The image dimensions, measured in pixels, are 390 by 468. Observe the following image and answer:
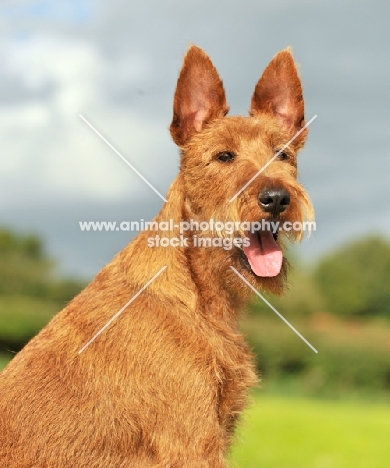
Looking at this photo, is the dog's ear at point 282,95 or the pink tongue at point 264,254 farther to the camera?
the dog's ear at point 282,95

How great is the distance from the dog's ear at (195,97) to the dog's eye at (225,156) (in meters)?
0.33

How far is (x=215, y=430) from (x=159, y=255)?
50.6 inches

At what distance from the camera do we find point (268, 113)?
5.97 m

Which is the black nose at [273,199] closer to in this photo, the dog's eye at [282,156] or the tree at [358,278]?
the dog's eye at [282,156]

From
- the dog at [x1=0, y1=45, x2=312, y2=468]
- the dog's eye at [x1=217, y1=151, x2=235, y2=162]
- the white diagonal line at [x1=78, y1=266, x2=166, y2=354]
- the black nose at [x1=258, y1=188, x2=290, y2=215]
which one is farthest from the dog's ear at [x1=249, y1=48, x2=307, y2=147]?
the white diagonal line at [x1=78, y1=266, x2=166, y2=354]

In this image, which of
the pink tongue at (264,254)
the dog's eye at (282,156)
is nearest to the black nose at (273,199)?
the pink tongue at (264,254)

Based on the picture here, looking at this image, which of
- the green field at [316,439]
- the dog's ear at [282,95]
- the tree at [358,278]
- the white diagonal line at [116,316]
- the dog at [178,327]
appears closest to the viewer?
the dog at [178,327]

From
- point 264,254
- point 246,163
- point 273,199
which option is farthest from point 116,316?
point 246,163

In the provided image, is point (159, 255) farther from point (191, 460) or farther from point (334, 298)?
point (334, 298)

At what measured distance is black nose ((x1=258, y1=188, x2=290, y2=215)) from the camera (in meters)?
5.01

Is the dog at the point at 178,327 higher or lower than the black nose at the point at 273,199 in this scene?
lower

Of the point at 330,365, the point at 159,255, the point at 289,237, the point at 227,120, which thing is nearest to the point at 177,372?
the point at 159,255

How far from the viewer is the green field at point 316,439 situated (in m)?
15.4

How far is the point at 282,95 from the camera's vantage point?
232 inches
